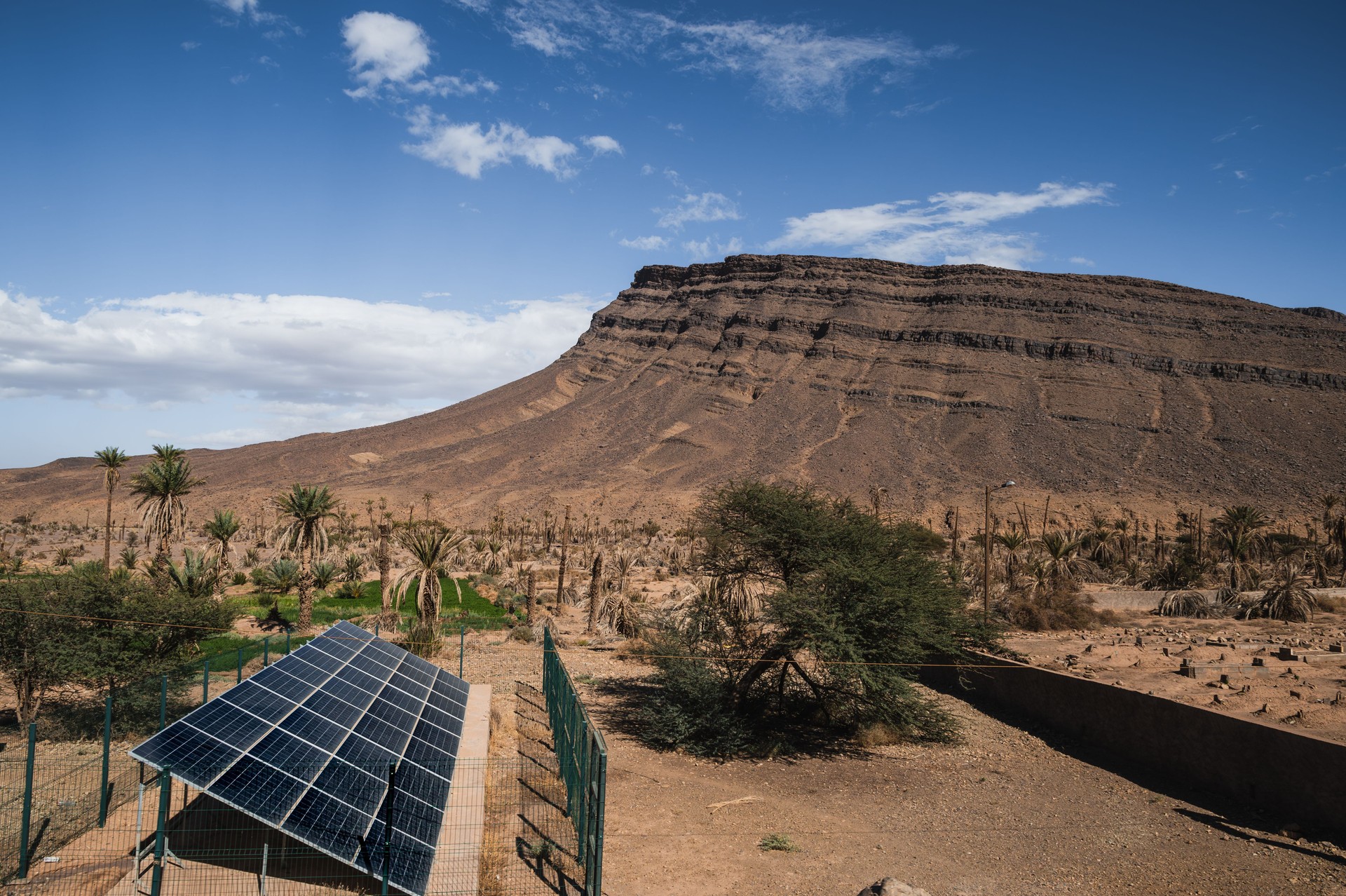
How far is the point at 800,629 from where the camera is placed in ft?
64.2

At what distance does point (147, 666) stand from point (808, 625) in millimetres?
14507

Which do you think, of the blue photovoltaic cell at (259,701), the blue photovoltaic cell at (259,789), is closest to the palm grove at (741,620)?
the blue photovoltaic cell at (259,701)

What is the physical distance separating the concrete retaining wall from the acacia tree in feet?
8.21

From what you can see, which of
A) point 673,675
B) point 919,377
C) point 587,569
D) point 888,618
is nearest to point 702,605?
point 673,675

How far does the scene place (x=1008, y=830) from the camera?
14562 millimetres

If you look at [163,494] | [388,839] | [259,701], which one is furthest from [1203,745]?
[163,494]

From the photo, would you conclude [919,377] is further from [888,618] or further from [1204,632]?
[888,618]

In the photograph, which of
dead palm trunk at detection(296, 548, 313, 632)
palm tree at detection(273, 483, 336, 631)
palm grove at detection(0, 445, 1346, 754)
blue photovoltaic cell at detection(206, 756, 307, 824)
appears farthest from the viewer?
palm tree at detection(273, 483, 336, 631)

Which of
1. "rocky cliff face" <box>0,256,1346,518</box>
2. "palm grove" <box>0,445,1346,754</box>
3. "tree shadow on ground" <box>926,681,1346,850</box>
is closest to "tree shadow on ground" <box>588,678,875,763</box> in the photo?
"palm grove" <box>0,445,1346,754</box>

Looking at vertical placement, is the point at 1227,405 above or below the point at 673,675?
above

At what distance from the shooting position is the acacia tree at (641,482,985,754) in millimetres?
19422

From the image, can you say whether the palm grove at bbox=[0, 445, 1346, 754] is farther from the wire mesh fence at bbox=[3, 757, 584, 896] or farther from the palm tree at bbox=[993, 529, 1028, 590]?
the wire mesh fence at bbox=[3, 757, 584, 896]

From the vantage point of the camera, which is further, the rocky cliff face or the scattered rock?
the rocky cliff face

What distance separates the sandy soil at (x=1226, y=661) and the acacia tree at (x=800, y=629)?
505cm
